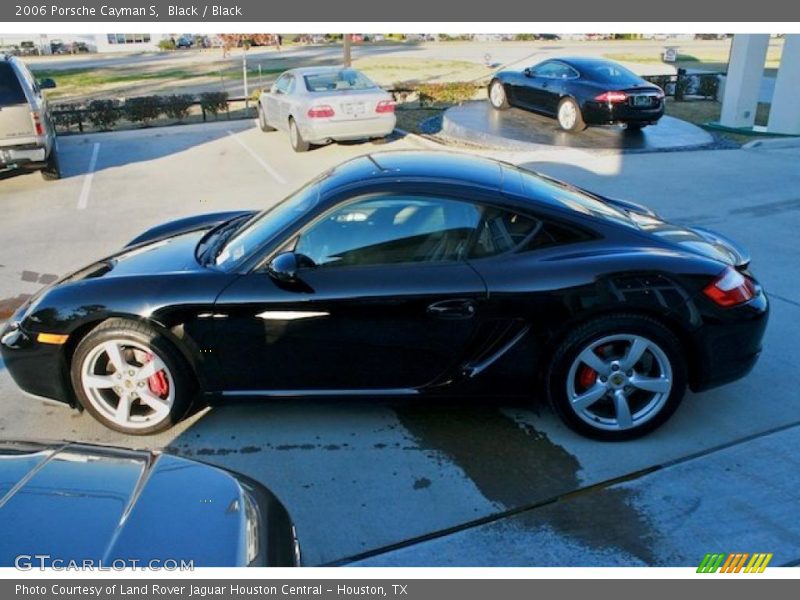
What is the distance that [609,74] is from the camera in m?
13.2

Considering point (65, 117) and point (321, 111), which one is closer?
point (321, 111)

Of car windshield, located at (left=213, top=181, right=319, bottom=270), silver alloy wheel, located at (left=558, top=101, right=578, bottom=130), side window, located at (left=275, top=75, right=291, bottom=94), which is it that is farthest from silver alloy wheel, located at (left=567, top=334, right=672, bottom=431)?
silver alloy wheel, located at (left=558, top=101, right=578, bottom=130)

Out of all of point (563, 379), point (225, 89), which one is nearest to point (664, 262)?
point (563, 379)

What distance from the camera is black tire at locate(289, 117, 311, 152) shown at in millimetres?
12094

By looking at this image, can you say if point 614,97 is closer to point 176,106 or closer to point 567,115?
point 567,115

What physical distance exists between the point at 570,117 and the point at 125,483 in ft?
41.6

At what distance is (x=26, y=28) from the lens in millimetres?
5938

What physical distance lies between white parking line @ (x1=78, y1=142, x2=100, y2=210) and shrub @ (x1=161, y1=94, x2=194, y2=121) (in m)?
3.20

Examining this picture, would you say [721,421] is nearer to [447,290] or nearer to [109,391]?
[447,290]

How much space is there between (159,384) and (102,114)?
45.4ft

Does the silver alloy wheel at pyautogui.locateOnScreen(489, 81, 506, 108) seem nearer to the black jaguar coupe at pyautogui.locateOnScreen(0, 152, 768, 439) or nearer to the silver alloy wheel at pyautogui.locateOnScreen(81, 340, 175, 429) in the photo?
the black jaguar coupe at pyautogui.locateOnScreen(0, 152, 768, 439)

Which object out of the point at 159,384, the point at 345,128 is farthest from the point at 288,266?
the point at 345,128

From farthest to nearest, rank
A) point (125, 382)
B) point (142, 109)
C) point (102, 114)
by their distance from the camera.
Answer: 1. point (142, 109)
2. point (102, 114)
3. point (125, 382)

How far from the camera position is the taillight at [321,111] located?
11.5 meters
